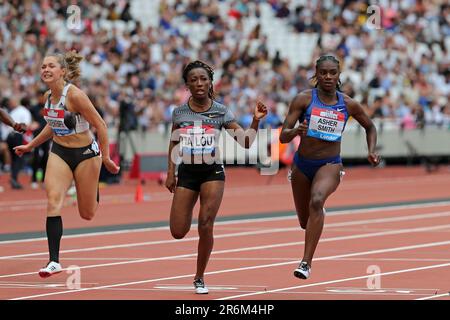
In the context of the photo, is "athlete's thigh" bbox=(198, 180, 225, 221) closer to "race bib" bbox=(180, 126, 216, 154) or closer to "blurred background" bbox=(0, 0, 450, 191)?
"race bib" bbox=(180, 126, 216, 154)

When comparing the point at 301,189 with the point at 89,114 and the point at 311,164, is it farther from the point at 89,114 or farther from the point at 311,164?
the point at 89,114

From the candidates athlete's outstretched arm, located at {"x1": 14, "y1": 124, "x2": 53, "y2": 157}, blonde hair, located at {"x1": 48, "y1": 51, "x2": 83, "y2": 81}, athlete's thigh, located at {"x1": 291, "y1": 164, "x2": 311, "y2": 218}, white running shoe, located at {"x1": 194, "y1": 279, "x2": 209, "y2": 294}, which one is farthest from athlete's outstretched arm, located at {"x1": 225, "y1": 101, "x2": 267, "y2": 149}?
athlete's outstretched arm, located at {"x1": 14, "y1": 124, "x2": 53, "y2": 157}

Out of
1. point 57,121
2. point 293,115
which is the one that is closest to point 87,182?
point 57,121

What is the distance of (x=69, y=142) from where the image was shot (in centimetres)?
1258

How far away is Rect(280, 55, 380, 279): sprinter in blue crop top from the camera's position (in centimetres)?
1237

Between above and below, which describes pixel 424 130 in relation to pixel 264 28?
below

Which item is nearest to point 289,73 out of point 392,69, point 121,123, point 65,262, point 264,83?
point 264,83

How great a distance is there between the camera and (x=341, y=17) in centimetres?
3828

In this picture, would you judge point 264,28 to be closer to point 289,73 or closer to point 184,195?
point 289,73

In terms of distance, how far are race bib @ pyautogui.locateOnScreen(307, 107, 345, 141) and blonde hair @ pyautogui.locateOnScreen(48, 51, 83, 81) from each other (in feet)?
Result: 7.78

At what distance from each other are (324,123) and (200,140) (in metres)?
1.49
